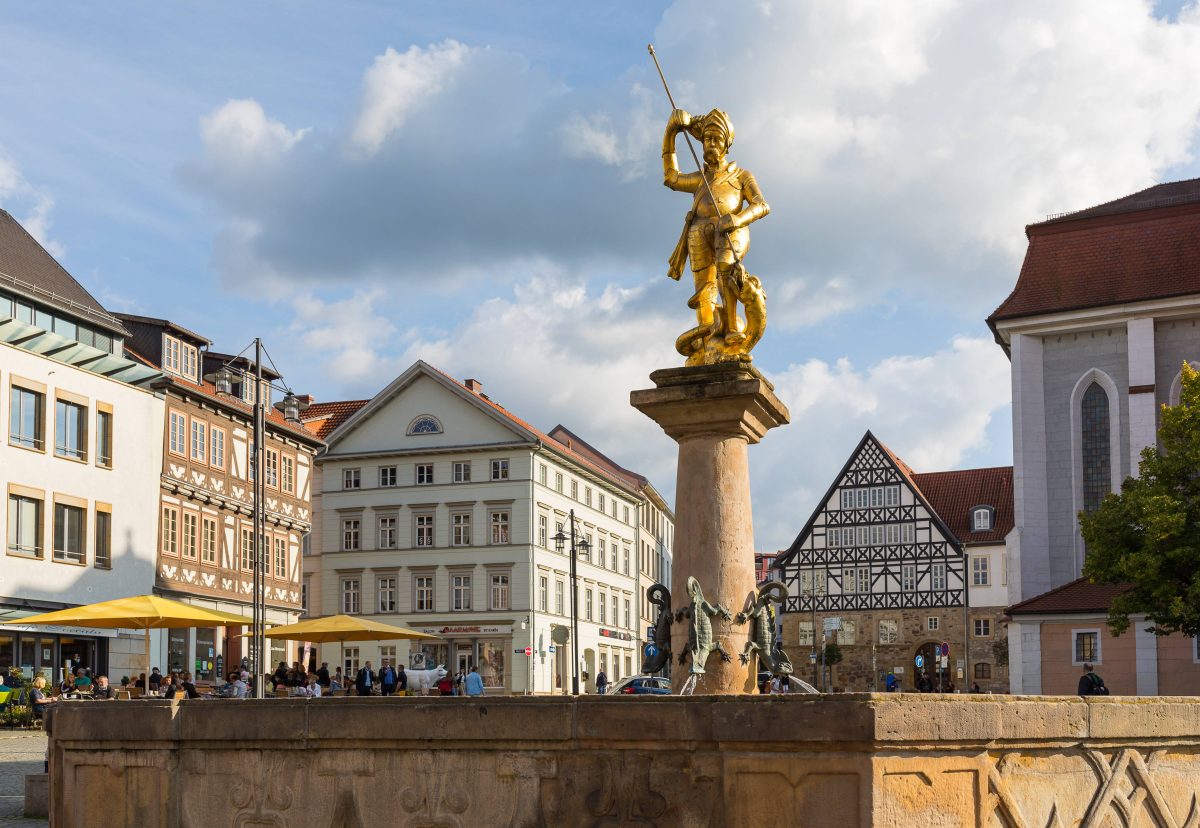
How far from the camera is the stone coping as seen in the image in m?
6.13

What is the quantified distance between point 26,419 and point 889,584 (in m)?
49.5

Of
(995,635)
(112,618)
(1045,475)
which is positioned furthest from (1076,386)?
(112,618)

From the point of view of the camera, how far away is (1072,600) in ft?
157

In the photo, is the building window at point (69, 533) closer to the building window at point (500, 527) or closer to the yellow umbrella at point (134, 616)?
the yellow umbrella at point (134, 616)

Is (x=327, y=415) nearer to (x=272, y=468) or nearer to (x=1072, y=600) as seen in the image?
(x=272, y=468)

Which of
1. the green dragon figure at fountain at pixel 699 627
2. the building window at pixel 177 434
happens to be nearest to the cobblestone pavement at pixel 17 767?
the green dragon figure at fountain at pixel 699 627

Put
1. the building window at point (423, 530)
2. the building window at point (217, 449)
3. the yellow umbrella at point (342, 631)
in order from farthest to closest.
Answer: the building window at point (423, 530) → the building window at point (217, 449) → the yellow umbrella at point (342, 631)

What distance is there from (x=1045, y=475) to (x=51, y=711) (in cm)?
4881

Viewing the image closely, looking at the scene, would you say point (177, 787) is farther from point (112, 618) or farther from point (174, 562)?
point (174, 562)

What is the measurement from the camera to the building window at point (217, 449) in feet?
163

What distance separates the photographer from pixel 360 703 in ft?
22.7

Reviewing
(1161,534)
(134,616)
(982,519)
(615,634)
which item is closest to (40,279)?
(134,616)

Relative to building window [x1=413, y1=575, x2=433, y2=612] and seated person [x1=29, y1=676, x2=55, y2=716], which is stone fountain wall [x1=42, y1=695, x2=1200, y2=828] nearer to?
seated person [x1=29, y1=676, x2=55, y2=716]

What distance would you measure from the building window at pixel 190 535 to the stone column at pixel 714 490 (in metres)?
37.0
